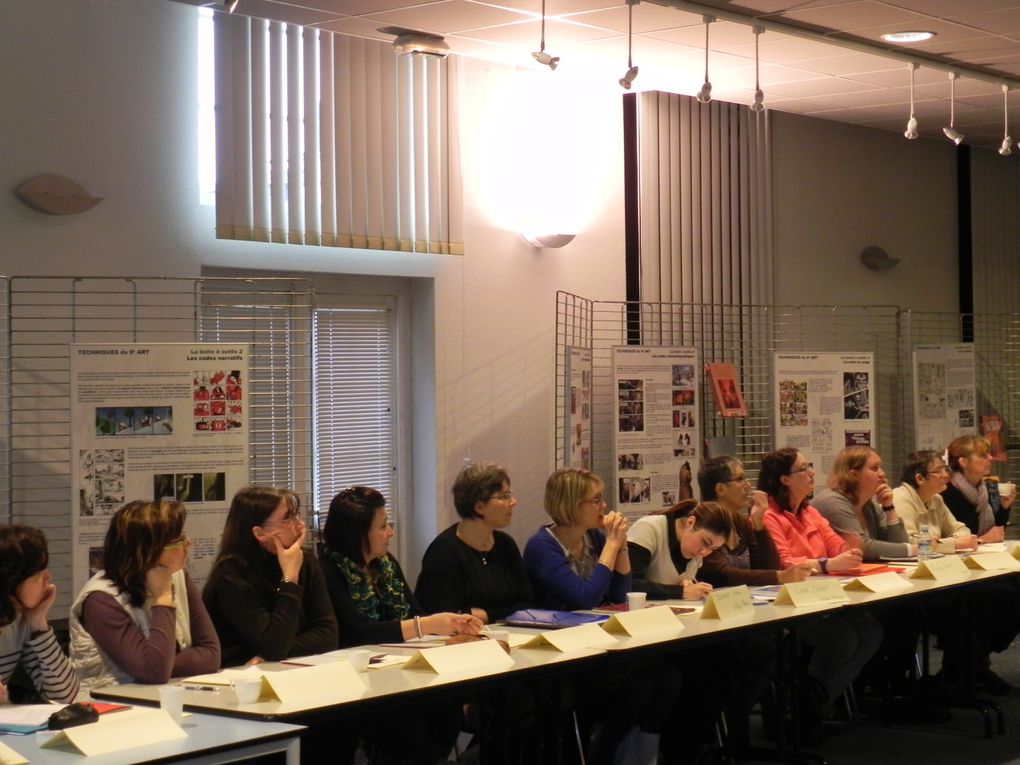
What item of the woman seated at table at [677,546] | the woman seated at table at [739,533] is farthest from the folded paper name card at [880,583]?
the woman seated at table at [677,546]

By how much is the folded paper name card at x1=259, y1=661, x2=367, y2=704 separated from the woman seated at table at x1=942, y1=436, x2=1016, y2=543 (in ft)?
15.7

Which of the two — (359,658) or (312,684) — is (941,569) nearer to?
(359,658)

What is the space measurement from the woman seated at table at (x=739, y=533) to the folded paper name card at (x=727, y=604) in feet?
2.55

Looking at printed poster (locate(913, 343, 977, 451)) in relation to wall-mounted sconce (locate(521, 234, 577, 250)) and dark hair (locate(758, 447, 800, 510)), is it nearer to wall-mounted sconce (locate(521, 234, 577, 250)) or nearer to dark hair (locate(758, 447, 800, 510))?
wall-mounted sconce (locate(521, 234, 577, 250))

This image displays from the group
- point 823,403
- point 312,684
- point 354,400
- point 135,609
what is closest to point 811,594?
point 312,684

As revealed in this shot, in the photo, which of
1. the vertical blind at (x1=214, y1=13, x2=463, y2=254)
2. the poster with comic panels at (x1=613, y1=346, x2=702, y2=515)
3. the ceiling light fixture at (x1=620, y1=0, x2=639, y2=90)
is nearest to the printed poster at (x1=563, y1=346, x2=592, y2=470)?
the poster with comic panels at (x1=613, y1=346, x2=702, y2=515)

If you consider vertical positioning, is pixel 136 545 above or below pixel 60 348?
below

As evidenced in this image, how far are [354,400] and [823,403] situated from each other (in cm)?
301

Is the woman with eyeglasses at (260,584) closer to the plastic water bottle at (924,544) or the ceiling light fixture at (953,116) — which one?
the plastic water bottle at (924,544)

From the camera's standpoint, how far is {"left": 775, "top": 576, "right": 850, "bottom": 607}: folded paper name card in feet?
17.2

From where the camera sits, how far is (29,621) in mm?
3795

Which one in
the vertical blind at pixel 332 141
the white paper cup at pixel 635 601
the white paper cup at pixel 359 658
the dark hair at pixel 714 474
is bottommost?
the white paper cup at pixel 359 658

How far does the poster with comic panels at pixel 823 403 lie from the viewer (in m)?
8.52


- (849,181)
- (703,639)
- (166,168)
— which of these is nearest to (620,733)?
(703,639)
